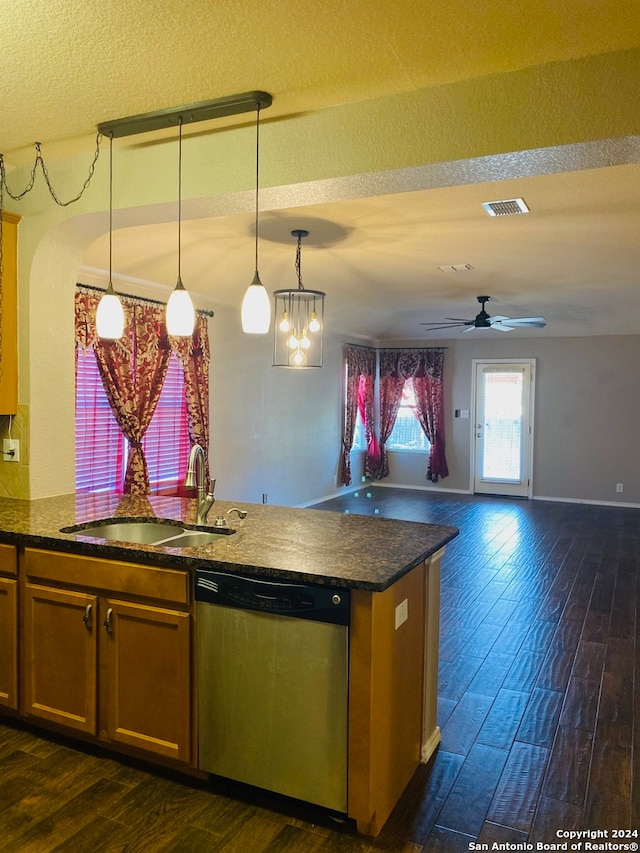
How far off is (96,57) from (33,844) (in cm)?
253

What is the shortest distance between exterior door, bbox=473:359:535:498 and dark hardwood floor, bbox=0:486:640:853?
16.1ft

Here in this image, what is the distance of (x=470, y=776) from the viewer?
2404 millimetres

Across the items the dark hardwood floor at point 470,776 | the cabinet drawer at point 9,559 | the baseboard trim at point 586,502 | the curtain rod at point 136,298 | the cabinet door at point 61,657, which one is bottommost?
the dark hardwood floor at point 470,776

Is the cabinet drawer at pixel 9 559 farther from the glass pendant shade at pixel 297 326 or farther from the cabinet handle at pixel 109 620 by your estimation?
the glass pendant shade at pixel 297 326

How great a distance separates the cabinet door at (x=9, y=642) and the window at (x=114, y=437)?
2.09 meters

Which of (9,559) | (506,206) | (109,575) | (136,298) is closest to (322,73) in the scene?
(506,206)

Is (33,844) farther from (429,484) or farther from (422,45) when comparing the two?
(429,484)

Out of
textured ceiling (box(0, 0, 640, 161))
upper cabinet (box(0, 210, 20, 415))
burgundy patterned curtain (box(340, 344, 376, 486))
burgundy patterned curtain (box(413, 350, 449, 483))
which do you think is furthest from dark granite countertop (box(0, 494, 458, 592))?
burgundy patterned curtain (box(413, 350, 449, 483))

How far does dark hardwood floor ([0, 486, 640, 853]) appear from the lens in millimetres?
2051

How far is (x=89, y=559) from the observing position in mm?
2387

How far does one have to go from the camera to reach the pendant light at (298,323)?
176 inches

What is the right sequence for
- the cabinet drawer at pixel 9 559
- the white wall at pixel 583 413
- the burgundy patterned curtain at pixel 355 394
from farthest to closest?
the burgundy patterned curtain at pixel 355 394
the white wall at pixel 583 413
the cabinet drawer at pixel 9 559

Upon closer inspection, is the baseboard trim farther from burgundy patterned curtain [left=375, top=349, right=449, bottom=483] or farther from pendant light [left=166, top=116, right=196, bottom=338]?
pendant light [left=166, top=116, right=196, bottom=338]

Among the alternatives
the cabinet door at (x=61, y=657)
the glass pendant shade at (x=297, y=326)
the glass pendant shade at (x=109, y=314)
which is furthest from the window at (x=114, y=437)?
the glass pendant shade at (x=109, y=314)
